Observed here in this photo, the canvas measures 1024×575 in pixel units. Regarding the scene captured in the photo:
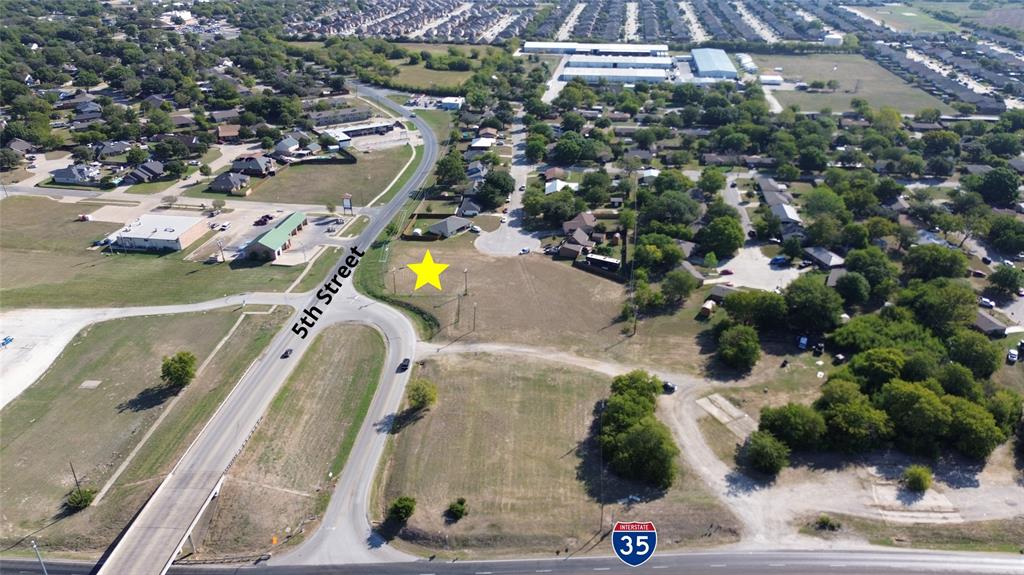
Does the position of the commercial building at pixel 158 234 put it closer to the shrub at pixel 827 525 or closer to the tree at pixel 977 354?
the shrub at pixel 827 525

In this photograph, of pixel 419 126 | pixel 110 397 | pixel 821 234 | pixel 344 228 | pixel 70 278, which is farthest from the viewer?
pixel 419 126

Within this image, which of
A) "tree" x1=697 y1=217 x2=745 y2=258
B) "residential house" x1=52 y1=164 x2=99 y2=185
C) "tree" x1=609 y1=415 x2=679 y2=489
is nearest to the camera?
"tree" x1=609 y1=415 x2=679 y2=489

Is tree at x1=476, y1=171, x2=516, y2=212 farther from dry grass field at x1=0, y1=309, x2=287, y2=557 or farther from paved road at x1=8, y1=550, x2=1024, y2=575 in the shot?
paved road at x1=8, y1=550, x2=1024, y2=575

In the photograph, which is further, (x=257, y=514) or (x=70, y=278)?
(x=70, y=278)

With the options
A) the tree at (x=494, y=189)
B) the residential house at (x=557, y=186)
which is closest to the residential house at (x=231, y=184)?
the tree at (x=494, y=189)

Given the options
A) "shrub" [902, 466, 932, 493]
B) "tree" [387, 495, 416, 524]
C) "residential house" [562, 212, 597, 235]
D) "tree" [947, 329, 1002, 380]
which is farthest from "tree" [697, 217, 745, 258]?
"tree" [387, 495, 416, 524]

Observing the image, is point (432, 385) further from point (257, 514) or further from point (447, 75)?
point (447, 75)

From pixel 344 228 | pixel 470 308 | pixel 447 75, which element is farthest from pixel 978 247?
pixel 447 75
